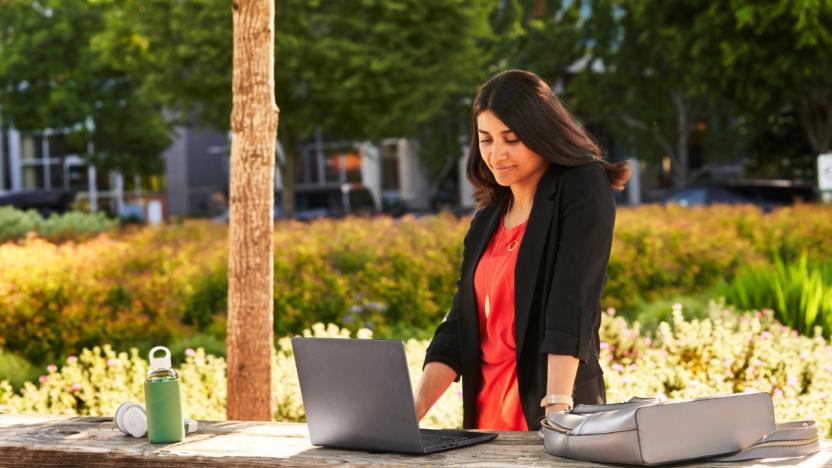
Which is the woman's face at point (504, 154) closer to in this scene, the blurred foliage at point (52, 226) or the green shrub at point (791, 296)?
the green shrub at point (791, 296)

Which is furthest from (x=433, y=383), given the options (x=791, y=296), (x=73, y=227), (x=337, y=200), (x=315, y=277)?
(x=337, y=200)

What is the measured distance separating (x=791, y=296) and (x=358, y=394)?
6.11 meters

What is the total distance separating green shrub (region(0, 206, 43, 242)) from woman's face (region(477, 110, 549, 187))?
13309 mm

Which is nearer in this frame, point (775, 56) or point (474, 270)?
point (474, 270)

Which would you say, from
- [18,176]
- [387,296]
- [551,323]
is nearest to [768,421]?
[551,323]

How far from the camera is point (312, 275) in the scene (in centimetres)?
974

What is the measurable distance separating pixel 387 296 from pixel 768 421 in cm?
695

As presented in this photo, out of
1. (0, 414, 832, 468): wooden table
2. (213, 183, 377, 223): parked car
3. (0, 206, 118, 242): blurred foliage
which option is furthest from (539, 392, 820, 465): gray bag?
(213, 183, 377, 223): parked car

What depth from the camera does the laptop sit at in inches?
120

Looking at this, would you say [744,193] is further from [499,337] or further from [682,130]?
[499,337]

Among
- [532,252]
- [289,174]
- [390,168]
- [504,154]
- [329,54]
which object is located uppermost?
[329,54]

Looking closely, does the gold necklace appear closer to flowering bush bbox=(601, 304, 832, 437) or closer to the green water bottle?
the green water bottle

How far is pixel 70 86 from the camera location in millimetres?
34031

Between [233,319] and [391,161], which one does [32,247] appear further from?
[391,161]
